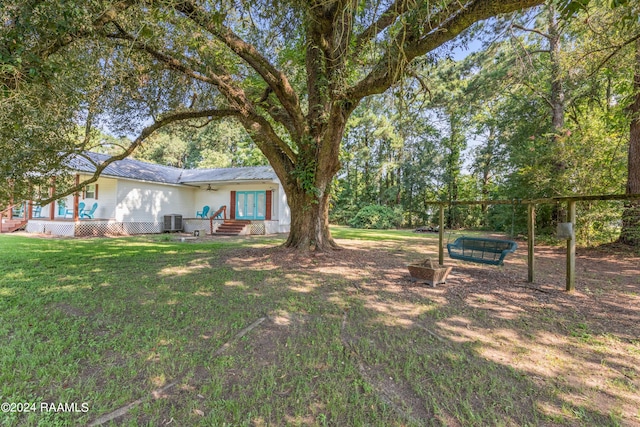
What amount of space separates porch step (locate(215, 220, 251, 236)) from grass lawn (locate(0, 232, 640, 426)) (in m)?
9.30

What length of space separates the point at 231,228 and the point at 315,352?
42.0 ft

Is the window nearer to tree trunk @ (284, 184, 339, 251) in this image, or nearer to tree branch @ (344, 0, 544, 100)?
tree trunk @ (284, 184, 339, 251)

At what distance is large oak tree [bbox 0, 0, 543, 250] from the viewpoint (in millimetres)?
3531

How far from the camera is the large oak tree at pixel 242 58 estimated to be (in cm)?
353

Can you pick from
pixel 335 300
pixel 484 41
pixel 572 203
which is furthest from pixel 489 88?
pixel 335 300

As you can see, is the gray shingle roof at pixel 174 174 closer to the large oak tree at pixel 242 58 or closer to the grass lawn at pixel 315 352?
the large oak tree at pixel 242 58

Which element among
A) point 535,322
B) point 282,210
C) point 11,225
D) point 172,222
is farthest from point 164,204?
point 535,322

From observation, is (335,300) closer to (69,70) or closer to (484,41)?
(69,70)

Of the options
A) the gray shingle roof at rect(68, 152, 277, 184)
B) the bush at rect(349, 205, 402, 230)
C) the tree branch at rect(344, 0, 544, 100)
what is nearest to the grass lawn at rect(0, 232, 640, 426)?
the tree branch at rect(344, 0, 544, 100)

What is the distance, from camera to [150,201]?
14.7 m

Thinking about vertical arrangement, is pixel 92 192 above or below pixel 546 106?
below

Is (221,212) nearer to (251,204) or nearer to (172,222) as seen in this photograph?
(251,204)

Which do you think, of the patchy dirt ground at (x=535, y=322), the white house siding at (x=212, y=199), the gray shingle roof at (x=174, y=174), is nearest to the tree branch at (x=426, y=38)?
the patchy dirt ground at (x=535, y=322)

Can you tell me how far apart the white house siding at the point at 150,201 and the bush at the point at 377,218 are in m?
13.1
